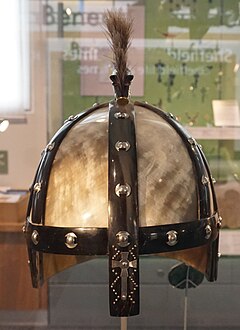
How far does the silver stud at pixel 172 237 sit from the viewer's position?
75cm

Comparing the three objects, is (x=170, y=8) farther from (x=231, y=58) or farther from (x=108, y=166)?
(x=108, y=166)

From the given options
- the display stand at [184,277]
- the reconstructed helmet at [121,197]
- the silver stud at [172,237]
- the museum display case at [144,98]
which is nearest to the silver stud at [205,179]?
the reconstructed helmet at [121,197]

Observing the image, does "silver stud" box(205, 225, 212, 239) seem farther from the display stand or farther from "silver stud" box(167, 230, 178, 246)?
the display stand

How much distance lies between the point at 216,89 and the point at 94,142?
117 centimetres

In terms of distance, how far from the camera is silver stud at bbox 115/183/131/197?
0.74 metres

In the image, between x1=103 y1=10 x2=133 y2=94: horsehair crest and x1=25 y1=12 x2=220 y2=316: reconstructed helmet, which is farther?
x1=103 y1=10 x2=133 y2=94: horsehair crest

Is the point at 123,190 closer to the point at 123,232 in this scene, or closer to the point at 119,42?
the point at 123,232

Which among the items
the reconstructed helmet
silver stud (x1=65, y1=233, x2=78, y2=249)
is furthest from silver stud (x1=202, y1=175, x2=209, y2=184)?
silver stud (x1=65, y1=233, x2=78, y2=249)

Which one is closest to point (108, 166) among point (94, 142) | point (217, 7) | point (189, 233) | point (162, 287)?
point (94, 142)

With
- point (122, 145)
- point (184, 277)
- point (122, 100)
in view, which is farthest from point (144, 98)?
point (122, 145)

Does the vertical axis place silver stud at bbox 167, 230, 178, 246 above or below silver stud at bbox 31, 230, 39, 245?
above

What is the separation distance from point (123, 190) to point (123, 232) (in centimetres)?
6

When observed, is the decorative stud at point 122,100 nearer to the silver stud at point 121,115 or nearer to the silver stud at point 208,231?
the silver stud at point 121,115

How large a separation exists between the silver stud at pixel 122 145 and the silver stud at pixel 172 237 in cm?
15
